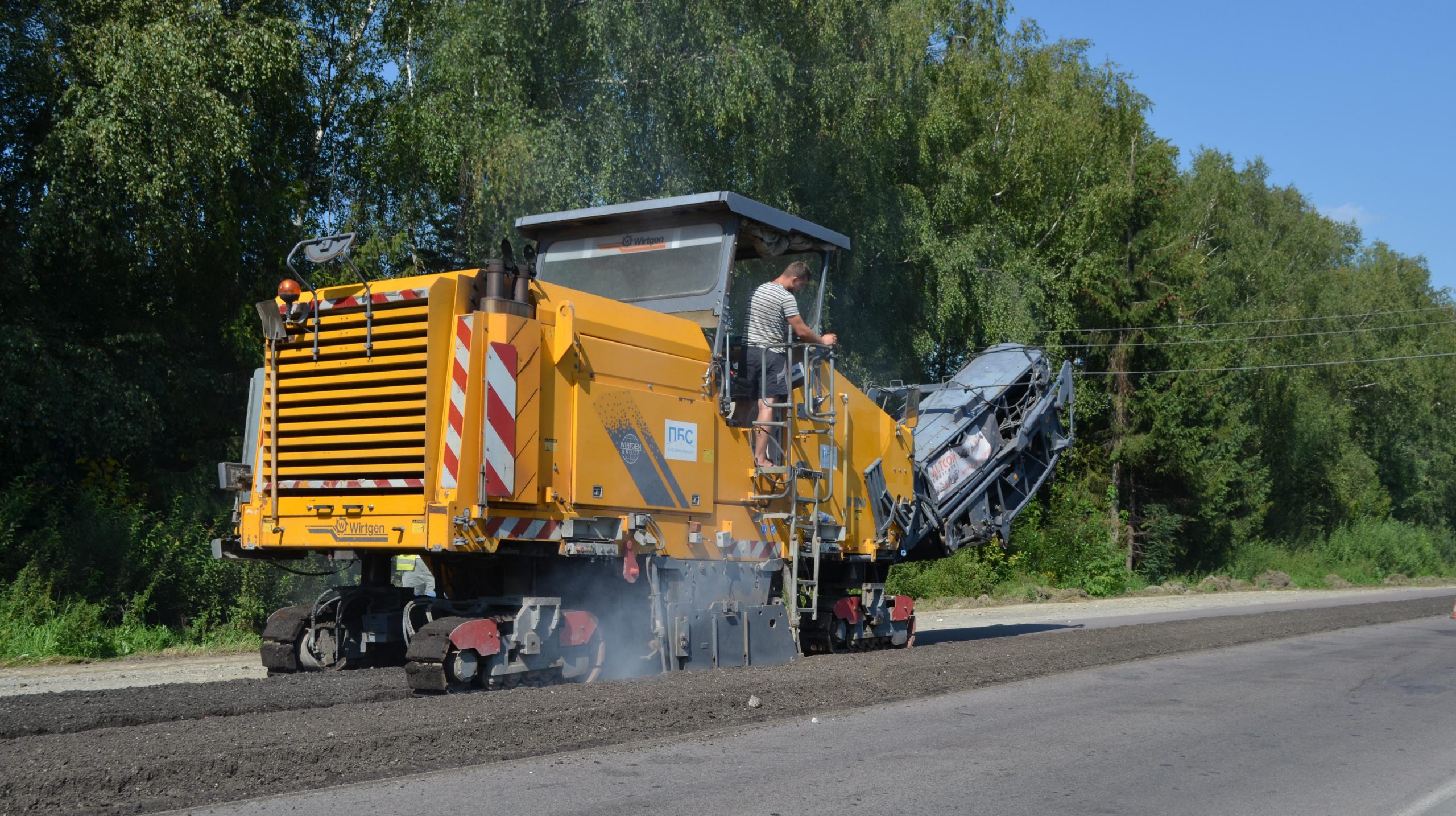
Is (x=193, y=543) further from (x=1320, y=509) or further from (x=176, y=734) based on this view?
(x=1320, y=509)

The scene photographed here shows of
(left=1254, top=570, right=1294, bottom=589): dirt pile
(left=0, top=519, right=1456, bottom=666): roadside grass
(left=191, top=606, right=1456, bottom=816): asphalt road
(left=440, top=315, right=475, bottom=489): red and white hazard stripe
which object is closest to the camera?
(left=191, top=606, right=1456, bottom=816): asphalt road

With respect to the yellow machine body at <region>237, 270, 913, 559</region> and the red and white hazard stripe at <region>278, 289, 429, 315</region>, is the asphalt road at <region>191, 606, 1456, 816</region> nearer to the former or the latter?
the yellow machine body at <region>237, 270, 913, 559</region>

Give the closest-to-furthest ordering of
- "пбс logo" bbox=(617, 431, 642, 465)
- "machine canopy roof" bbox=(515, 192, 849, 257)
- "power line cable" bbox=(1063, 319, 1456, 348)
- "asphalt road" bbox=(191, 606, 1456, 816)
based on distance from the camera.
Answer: "asphalt road" bbox=(191, 606, 1456, 816)
"пбс logo" bbox=(617, 431, 642, 465)
"machine canopy roof" bbox=(515, 192, 849, 257)
"power line cable" bbox=(1063, 319, 1456, 348)

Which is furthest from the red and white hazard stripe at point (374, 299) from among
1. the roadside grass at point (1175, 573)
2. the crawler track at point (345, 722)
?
the roadside grass at point (1175, 573)

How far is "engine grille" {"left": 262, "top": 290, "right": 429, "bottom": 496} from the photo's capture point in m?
7.86

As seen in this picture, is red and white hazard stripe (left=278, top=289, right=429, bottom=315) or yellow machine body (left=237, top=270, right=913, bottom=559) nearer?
yellow machine body (left=237, top=270, right=913, bottom=559)

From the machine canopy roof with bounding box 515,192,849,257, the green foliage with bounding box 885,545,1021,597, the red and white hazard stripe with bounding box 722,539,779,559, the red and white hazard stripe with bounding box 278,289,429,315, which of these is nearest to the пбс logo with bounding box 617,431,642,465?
the red and white hazard stripe with bounding box 722,539,779,559

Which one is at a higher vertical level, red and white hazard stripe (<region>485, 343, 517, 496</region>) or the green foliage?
red and white hazard stripe (<region>485, 343, 517, 496</region>)

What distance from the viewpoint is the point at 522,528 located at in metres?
8.02

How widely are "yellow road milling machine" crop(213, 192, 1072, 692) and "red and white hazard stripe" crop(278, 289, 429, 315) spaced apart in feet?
0.05

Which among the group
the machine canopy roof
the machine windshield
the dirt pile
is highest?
the machine canopy roof

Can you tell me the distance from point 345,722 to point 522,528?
1.97 m

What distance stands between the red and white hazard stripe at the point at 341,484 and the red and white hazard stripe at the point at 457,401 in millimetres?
193

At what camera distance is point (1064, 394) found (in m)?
14.3
